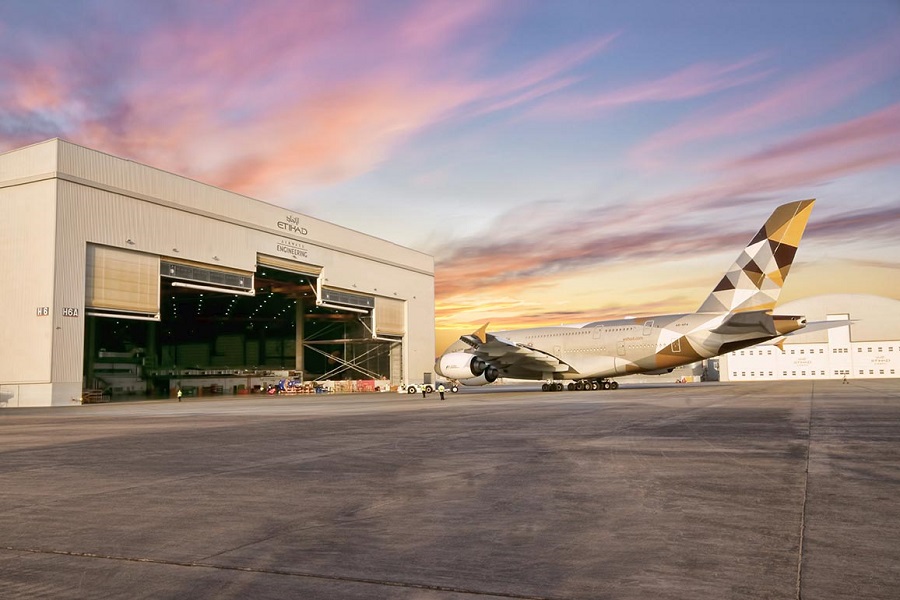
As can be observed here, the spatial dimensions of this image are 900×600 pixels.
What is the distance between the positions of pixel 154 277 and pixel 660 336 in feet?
A: 103

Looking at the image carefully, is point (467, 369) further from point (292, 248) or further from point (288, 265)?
point (292, 248)

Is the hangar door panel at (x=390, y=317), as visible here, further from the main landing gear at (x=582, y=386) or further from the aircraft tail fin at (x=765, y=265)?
the aircraft tail fin at (x=765, y=265)

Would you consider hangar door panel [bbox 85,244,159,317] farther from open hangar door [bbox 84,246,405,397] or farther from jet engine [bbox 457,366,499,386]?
jet engine [bbox 457,366,499,386]

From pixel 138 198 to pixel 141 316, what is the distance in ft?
24.2

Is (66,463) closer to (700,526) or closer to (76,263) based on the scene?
(700,526)

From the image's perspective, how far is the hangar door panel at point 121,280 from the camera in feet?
130

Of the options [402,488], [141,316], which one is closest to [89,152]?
[141,316]

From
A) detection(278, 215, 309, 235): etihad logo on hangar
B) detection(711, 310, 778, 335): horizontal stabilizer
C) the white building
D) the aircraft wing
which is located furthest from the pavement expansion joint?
the white building

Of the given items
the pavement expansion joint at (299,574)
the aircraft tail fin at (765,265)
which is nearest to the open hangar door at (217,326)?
the aircraft tail fin at (765,265)

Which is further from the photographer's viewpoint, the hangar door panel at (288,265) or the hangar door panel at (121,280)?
the hangar door panel at (288,265)

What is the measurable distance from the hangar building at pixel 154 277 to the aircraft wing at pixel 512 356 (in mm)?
19328

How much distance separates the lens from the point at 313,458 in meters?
10.3

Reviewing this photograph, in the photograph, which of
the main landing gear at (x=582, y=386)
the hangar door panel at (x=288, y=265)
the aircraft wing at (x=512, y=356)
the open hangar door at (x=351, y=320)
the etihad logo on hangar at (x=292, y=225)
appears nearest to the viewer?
the aircraft wing at (x=512, y=356)

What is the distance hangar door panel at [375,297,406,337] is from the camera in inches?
2630
